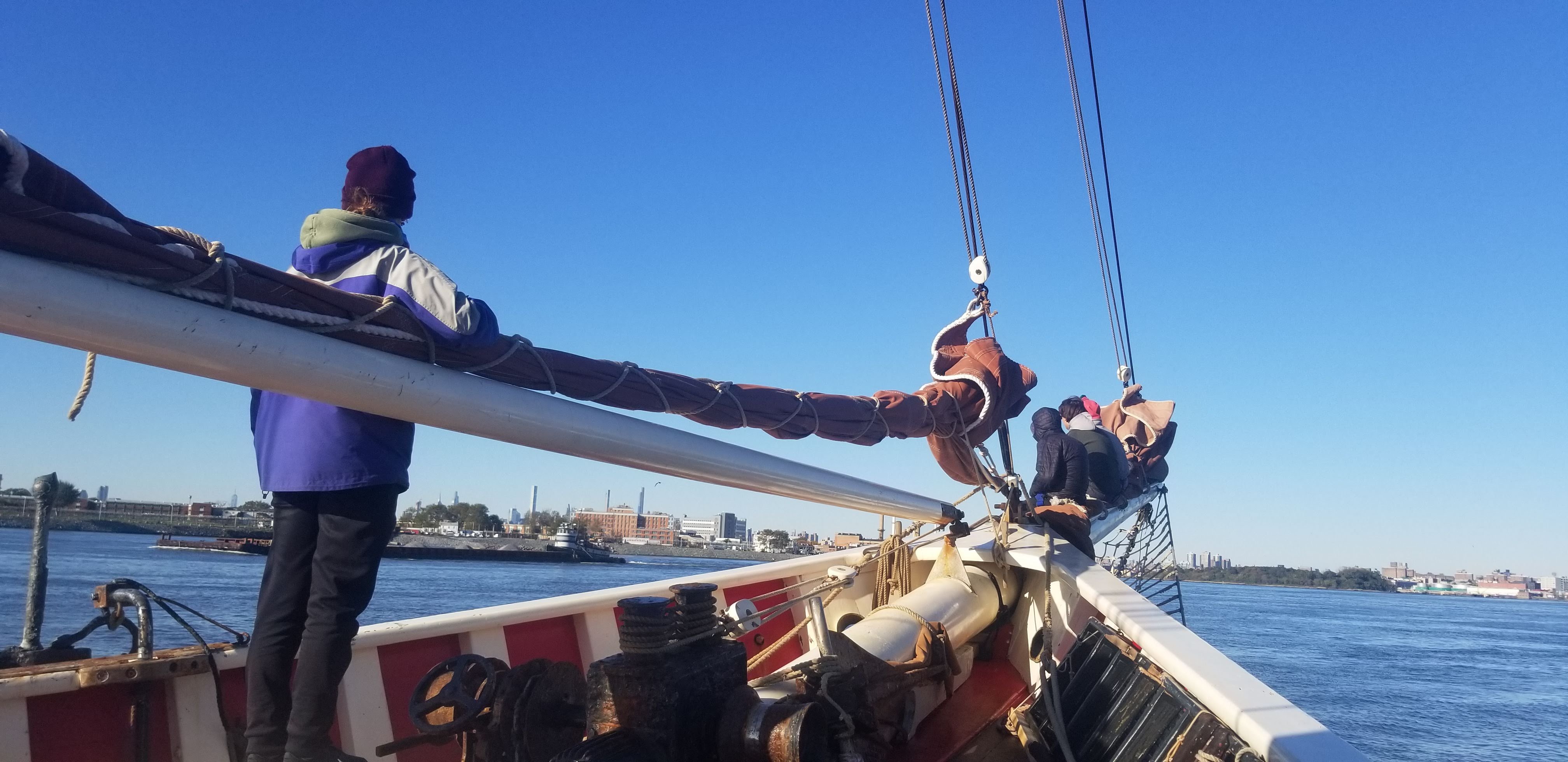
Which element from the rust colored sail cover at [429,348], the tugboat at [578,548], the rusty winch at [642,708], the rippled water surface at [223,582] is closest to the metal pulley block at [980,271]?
the rust colored sail cover at [429,348]

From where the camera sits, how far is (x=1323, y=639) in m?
27.5

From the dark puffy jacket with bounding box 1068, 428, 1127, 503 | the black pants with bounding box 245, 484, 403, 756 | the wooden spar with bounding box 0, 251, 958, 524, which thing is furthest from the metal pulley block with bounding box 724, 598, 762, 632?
the dark puffy jacket with bounding box 1068, 428, 1127, 503

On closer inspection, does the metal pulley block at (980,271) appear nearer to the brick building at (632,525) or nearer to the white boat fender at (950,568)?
the white boat fender at (950,568)

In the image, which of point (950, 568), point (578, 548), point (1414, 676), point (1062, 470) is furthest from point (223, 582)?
point (578, 548)

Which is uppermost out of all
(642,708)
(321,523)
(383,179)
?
(383,179)

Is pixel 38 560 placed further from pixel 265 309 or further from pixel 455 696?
pixel 265 309

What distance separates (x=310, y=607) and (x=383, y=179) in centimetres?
88

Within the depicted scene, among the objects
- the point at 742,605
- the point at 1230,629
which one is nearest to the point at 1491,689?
the point at 1230,629

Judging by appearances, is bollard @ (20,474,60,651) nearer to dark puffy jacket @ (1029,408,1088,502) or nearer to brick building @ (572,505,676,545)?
dark puffy jacket @ (1029,408,1088,502)

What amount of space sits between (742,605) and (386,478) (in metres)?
0.96

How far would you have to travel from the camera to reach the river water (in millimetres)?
13211

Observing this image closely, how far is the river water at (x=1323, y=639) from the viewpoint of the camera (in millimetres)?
13211

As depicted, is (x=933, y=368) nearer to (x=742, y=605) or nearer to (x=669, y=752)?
(x=742, y=605)

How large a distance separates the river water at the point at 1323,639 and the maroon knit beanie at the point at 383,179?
12.2 feet
